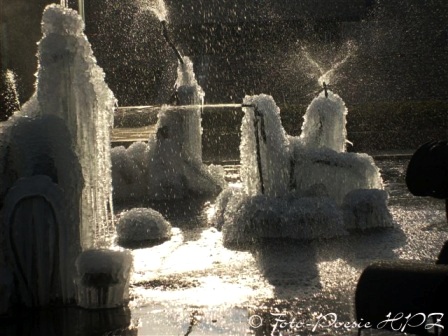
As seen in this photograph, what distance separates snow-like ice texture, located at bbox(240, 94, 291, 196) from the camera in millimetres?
10500

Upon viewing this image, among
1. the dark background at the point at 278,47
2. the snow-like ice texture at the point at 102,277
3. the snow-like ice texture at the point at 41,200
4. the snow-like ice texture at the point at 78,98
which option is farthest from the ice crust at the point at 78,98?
the dark background at the point at 278,47

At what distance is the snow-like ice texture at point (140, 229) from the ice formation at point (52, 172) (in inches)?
97.5

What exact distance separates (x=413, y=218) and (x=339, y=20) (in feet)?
89.3

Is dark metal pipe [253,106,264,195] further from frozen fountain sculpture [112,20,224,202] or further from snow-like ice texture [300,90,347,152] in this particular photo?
frozen fountain sculpture [112,20,224,202]

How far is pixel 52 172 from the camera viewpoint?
695cm

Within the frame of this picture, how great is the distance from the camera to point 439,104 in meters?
25.6

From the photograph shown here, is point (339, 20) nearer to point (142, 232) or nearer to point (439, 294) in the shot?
point (142, 232)

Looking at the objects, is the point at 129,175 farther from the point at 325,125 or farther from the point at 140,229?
the point at 140,229

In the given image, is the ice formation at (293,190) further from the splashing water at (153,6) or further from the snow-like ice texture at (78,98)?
the splashing water at (153,6)

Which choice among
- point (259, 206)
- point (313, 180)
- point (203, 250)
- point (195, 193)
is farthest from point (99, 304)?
point (195, 193)

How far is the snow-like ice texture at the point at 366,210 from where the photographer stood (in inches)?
398

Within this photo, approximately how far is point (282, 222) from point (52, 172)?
3253mm

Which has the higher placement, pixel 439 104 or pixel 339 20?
pixel 339 20

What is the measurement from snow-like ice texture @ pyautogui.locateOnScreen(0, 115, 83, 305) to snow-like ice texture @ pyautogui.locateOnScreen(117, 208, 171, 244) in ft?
9.53
